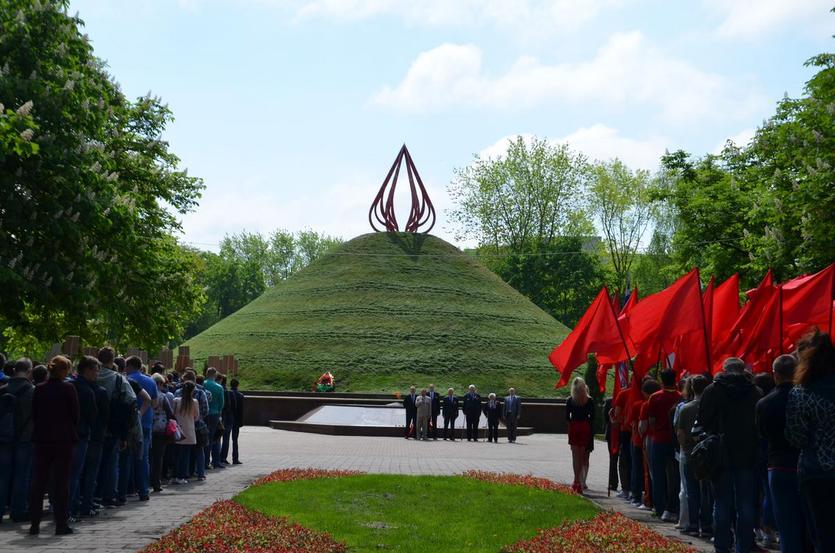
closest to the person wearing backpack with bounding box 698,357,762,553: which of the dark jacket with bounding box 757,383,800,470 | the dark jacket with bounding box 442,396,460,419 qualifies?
the dark jacket with bounding box 757,383,800,470

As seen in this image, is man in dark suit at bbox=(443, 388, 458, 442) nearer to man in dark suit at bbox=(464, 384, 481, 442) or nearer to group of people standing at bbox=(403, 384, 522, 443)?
group of people standing at bbox=(403, 384, 522, 443)

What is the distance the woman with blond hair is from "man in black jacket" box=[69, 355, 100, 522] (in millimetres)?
7242

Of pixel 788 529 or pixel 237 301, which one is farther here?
pixel 237 301

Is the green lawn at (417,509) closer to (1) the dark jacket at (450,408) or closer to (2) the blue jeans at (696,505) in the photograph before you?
(2) the blue jeans at (696,505)

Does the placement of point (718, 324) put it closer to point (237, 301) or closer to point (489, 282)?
point (489, 282)

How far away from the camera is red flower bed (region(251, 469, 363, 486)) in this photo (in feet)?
49.4

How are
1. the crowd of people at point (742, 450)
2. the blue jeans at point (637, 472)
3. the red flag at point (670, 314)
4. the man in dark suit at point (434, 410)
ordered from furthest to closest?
the man in dark suit at point (434, 410), the blue jeans at point (637, 472), the red flag at point (670, 314), the crowd of people at point (742, 450)

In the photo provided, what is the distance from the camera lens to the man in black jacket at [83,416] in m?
10.5

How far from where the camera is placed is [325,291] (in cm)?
6712

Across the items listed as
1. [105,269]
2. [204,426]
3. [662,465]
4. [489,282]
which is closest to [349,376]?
[489,282]

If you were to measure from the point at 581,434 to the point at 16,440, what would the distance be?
8.17 meters

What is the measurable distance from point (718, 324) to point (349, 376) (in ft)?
123

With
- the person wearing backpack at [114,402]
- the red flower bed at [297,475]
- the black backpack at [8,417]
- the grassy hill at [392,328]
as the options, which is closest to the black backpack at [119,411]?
the person wearing backpack at [114,402]

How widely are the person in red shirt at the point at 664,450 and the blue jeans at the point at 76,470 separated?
6906 mm
